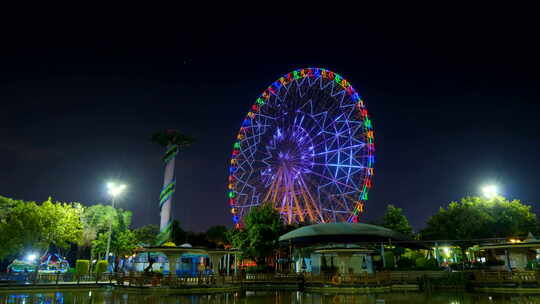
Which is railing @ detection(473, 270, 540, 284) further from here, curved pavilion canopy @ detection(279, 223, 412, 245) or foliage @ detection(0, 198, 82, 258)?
foliage @ detection(0, 198, 82, 258)

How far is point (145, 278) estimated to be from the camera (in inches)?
1086

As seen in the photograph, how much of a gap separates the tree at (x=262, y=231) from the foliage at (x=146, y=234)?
2364 centimetres

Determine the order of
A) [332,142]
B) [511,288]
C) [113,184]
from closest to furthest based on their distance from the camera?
1. [511,288]
2. [113,184]
3. [332,142]

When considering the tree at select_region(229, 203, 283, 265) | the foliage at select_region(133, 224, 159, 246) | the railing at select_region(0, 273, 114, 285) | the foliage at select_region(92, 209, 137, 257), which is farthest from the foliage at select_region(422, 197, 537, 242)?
the foliage at select_region(133, 224, 159, 246)

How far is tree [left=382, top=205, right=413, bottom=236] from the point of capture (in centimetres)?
5484

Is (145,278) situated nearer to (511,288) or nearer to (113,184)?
(113,184)

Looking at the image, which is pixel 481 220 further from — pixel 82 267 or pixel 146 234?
pixel 146 234

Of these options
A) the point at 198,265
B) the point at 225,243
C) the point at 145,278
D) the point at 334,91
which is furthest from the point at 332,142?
the point at 225,243

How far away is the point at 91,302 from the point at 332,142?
26247 millimetres

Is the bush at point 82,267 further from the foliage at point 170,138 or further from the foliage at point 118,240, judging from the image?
the foliage at point 170,138

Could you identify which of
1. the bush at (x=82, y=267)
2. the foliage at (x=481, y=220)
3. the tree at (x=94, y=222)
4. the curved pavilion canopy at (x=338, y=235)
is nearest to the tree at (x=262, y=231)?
the curved pavilion canopy at (x=338, y=235)

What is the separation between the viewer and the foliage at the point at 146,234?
201 ft

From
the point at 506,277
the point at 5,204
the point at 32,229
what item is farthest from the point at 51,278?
the point at 506,277

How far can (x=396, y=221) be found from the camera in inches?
2191
